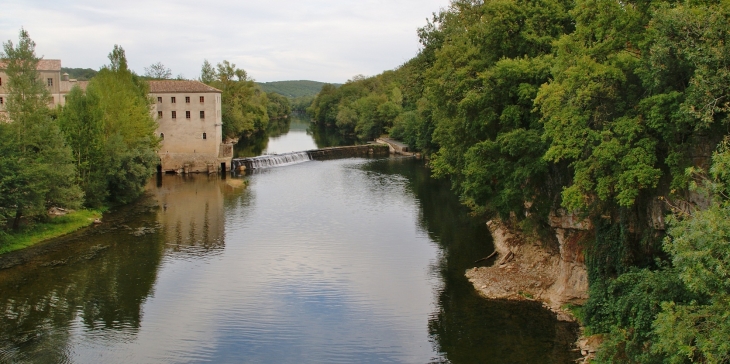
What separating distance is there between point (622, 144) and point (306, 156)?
5354 cm

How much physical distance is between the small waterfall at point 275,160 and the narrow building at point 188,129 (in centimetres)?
246

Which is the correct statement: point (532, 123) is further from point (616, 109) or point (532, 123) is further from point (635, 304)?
point (635, 304)

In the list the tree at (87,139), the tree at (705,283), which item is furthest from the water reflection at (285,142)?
the tree at (705,283)

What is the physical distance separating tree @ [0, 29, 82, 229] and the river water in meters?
2.52

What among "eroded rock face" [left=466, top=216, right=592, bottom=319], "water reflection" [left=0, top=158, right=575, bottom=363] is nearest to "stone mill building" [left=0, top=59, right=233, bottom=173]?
"water reflection" [left=0, top=158, right=575, bottom=363]

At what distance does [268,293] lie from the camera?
2483cm

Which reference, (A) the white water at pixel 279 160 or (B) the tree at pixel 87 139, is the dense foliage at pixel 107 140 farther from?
(A) the white water at pixel 279 160

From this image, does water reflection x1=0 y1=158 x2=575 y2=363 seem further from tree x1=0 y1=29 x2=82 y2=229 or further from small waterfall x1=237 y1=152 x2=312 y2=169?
small waterfall x1=237 y1=152 x2=312 y2=169

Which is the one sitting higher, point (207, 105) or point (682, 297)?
point (207, 105)

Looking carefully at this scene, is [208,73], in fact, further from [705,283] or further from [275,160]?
[705,283]

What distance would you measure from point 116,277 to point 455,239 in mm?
17025

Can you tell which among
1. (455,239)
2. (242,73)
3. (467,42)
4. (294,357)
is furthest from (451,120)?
(242,73)

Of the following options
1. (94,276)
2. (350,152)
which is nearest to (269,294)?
(94,276)

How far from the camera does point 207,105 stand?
6028 centimetres
